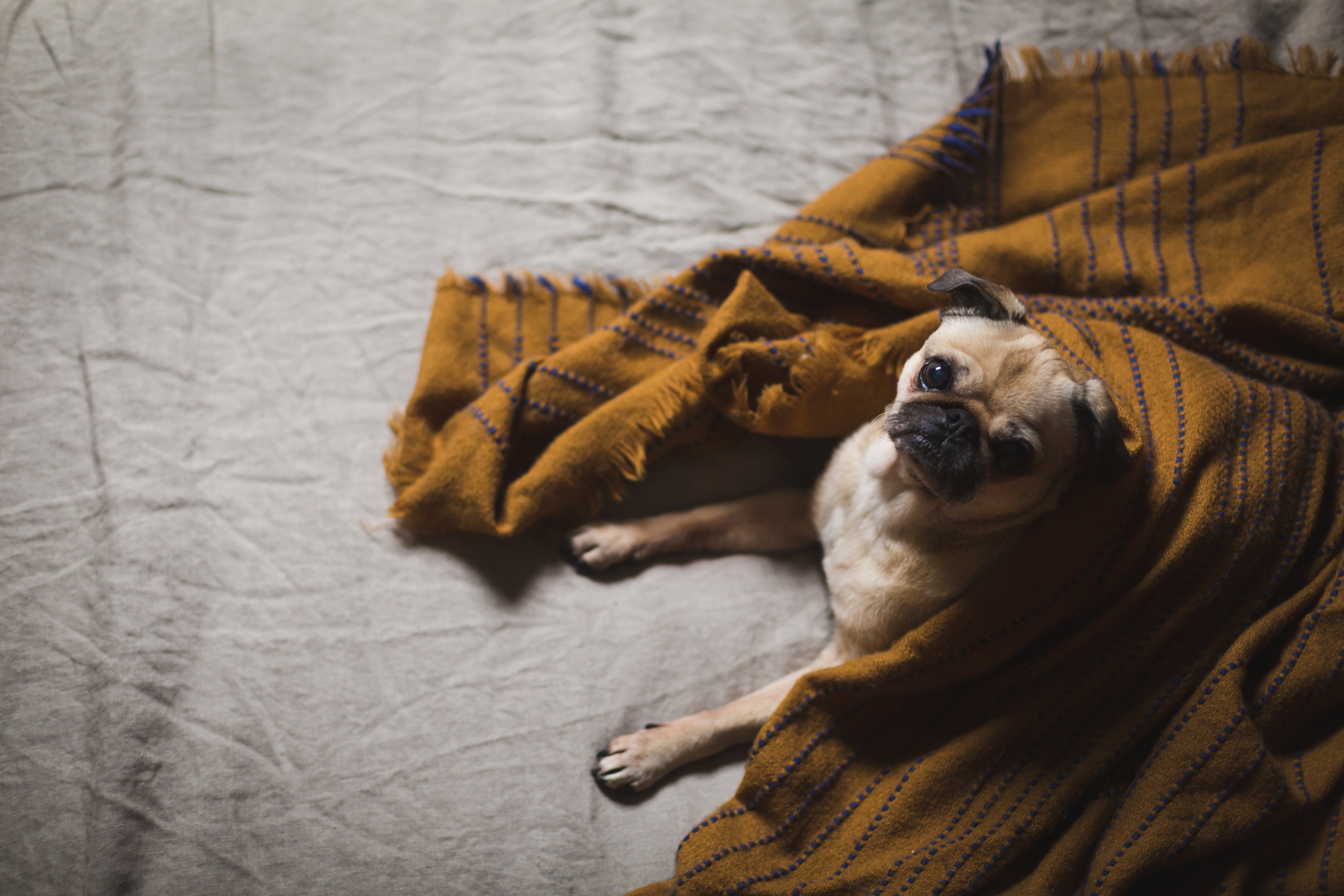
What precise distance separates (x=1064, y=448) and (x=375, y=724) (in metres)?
1.86

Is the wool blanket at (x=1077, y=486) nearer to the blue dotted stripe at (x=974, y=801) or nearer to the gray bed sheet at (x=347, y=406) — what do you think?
the blue dotted stripe at (x=974, y=801)

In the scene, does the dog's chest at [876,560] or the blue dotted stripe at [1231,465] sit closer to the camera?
the blue dotted stripe at [1231,465]

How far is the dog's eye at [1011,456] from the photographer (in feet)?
5.45

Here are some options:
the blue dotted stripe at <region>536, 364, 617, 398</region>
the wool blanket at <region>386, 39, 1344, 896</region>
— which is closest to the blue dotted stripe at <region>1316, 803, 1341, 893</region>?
the wool blanket at <region>386, 39, 1344, 896</region>

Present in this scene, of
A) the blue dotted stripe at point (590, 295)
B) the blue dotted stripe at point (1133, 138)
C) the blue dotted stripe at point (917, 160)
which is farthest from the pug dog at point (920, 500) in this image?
the blue dotted stripe at point (1133, 138)

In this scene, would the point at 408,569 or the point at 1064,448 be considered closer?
the point at 1064,448

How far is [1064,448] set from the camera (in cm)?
167

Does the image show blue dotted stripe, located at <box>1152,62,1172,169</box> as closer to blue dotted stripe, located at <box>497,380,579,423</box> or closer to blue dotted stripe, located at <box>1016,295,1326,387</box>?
blue dotted stripe, located at <box>1016,295,1326,387</box>

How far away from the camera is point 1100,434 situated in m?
1.56

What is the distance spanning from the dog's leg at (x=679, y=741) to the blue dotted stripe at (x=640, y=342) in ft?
3.33

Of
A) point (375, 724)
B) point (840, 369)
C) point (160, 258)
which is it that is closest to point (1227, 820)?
point (840, 369)

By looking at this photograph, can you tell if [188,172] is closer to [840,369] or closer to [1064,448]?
[840,369]

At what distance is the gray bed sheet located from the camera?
1861 millimetres

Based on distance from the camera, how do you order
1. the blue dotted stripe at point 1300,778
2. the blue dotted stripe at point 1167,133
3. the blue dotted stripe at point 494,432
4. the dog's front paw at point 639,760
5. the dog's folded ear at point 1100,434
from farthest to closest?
the blue dotted stripe at point 1167,133 < the blue dotted stripe at point 494,432 < the dog's front paw at point 639,760 < the blue dotted stripe at point 1300,778 < the dog's folded ear at point 1100,434
